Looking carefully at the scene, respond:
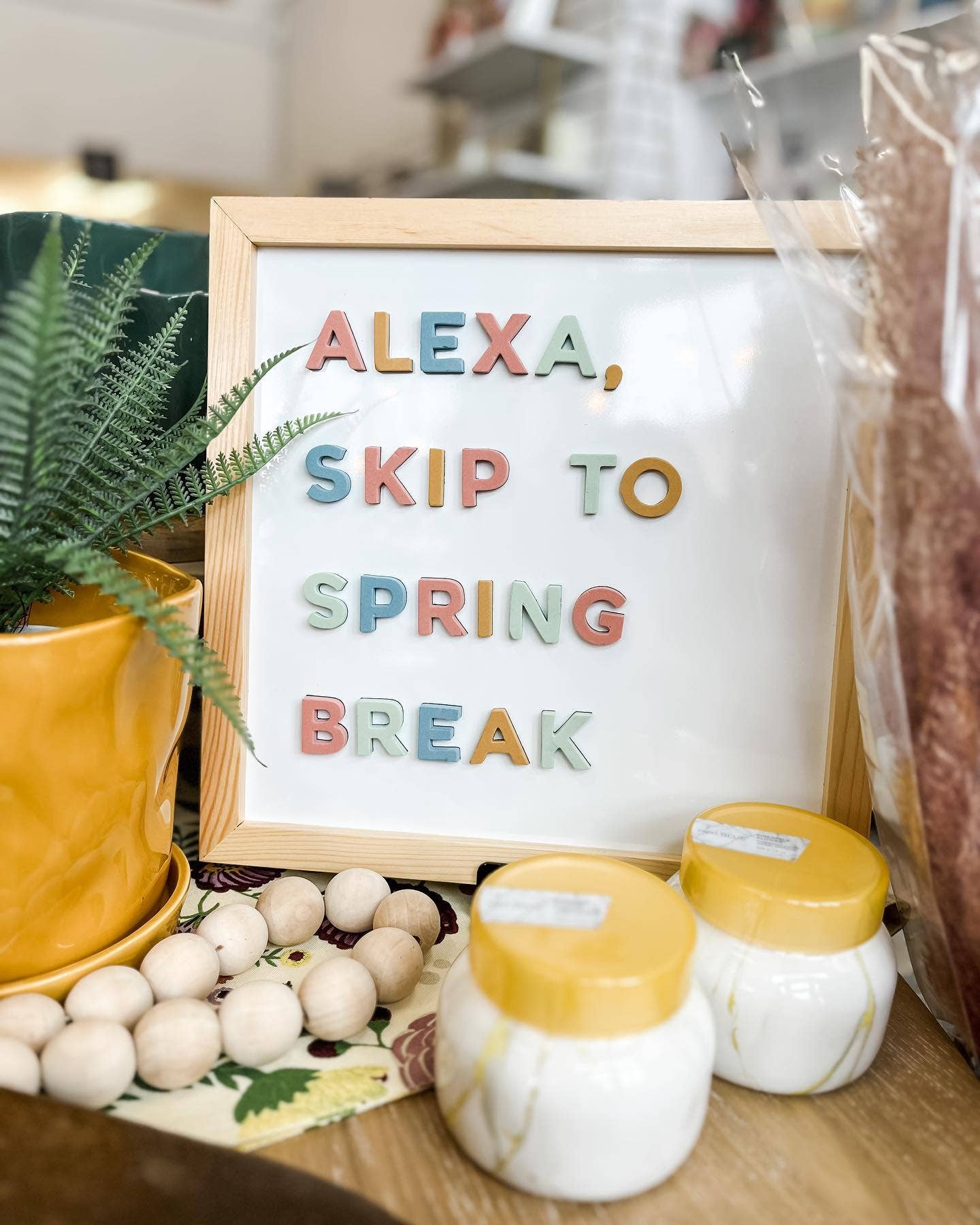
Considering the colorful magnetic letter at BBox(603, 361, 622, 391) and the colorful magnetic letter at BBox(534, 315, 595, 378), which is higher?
the colorful magnetic letter at BBox(534, 315, 595, 378)

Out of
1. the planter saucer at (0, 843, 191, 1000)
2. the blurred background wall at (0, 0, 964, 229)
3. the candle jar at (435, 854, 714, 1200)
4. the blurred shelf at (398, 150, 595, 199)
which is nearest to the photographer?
the candle jar at (435, 854, 714, 1200)

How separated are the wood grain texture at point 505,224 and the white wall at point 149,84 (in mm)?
3705

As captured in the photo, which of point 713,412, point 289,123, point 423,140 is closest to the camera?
point 713,412

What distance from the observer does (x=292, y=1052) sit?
0.44 m

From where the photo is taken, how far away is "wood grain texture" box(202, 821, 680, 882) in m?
0.58

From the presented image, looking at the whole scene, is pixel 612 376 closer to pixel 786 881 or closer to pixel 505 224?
pixel 505 224

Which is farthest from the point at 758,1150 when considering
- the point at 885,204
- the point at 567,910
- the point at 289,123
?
the point at 289,123

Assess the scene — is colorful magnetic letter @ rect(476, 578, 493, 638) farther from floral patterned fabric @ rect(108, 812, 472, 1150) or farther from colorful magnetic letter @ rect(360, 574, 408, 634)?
floral patterned fabric @ rect(108, 812, 472, 1150)

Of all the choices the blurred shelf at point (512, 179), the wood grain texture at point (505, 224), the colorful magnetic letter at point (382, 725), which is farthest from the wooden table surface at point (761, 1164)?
the blurred shelf at point (512, 179)

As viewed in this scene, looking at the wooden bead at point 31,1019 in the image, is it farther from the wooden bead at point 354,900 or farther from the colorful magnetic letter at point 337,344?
the colorful magnetic letter at point 337,344

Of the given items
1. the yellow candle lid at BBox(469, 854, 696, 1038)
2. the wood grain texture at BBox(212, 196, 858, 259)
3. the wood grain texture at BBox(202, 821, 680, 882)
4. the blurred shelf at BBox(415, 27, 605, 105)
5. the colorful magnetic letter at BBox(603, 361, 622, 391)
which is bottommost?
the wood grain texture at BBox(202, 821, 680, 882)

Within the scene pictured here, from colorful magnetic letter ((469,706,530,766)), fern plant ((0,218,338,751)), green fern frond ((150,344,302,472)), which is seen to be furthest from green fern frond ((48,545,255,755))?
colorful magnetic letter ((469,706,530,766))

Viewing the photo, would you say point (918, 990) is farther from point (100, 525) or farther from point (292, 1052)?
point (100, 525)

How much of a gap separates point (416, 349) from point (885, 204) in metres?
0.28
